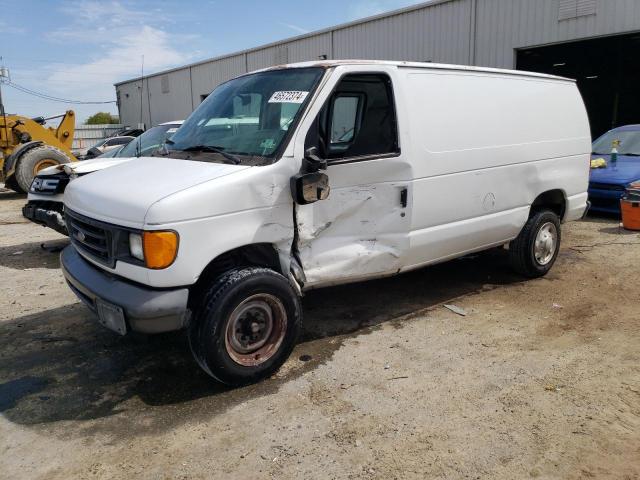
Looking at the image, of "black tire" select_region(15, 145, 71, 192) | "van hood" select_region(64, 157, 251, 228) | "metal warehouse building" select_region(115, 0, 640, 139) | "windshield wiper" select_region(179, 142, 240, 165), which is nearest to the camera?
"van hood" select_region(64, 157, 251, 228)

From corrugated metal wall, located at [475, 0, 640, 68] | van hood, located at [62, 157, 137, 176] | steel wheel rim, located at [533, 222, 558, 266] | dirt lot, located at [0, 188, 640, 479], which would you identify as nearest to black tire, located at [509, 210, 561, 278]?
steel wheel rim, located at [533, 222, 558, 266]

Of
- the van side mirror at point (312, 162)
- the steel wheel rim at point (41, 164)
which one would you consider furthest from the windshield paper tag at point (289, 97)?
the steel wheel rim at point (41, 164)

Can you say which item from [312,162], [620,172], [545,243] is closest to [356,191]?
[312,162]

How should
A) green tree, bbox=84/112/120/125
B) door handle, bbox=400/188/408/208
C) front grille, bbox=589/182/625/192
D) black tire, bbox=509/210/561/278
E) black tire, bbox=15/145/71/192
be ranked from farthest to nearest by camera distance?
green tree, bbox=84/112/120/125, black tire, bbox=15/145/71/192, front grille, bbox=589/182/625/192, black tire, bbox=509/210/561/278, door handle, bbox=400/188/408/208

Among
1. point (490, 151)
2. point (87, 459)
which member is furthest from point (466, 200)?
point (87, 459)

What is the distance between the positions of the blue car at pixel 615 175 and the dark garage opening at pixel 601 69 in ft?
15.1

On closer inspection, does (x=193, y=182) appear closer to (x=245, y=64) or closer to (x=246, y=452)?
(x=246, y=452)

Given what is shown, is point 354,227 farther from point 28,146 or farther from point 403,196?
point 28,146

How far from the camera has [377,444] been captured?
2.95 m

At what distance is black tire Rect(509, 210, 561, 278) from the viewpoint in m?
5.67

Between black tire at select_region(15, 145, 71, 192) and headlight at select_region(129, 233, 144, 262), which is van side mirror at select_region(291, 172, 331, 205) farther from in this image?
black tire at select_region(15, 145, 71, 192)

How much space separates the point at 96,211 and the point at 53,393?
130 centimetres

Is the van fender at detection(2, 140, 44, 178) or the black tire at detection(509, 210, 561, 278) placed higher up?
the van fender at detection(2, 140, 44, 178)

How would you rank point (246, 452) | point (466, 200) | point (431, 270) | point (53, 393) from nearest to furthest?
point (246, 452) → point (53, 393) → point (466, 200) → point (431, 270)
